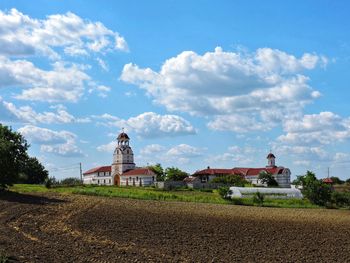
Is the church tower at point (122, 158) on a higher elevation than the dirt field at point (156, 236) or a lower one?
higher

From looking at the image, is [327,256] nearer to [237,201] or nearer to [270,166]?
[237,201]

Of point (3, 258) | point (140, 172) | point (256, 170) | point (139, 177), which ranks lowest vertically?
point (3, 258)

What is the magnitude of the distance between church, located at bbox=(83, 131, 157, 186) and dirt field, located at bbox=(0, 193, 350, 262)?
80100 millimetres

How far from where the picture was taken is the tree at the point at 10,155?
190 ft

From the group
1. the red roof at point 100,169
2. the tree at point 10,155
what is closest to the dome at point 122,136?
the red roof at point 100,169

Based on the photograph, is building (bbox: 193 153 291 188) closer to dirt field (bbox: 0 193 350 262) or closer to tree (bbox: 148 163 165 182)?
tree (bbox: 148 163 165 182)

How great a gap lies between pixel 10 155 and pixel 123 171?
84665 mm

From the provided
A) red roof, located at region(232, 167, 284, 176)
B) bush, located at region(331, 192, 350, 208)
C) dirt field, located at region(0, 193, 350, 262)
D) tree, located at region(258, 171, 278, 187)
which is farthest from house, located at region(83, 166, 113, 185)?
dirt field, located at region(0, 193, 350, 262)

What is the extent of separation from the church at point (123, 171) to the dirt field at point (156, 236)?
80100mm

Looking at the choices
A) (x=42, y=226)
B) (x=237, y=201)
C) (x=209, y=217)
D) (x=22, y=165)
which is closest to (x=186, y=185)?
(x=237, y=201)

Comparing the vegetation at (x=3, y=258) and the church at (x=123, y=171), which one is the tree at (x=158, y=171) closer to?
the church at (x=123, y=171)

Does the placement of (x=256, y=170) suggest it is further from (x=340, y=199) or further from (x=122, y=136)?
(x=340, y=199)

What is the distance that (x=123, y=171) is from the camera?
143m

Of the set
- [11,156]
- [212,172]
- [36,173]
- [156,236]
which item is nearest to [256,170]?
[212,172]
